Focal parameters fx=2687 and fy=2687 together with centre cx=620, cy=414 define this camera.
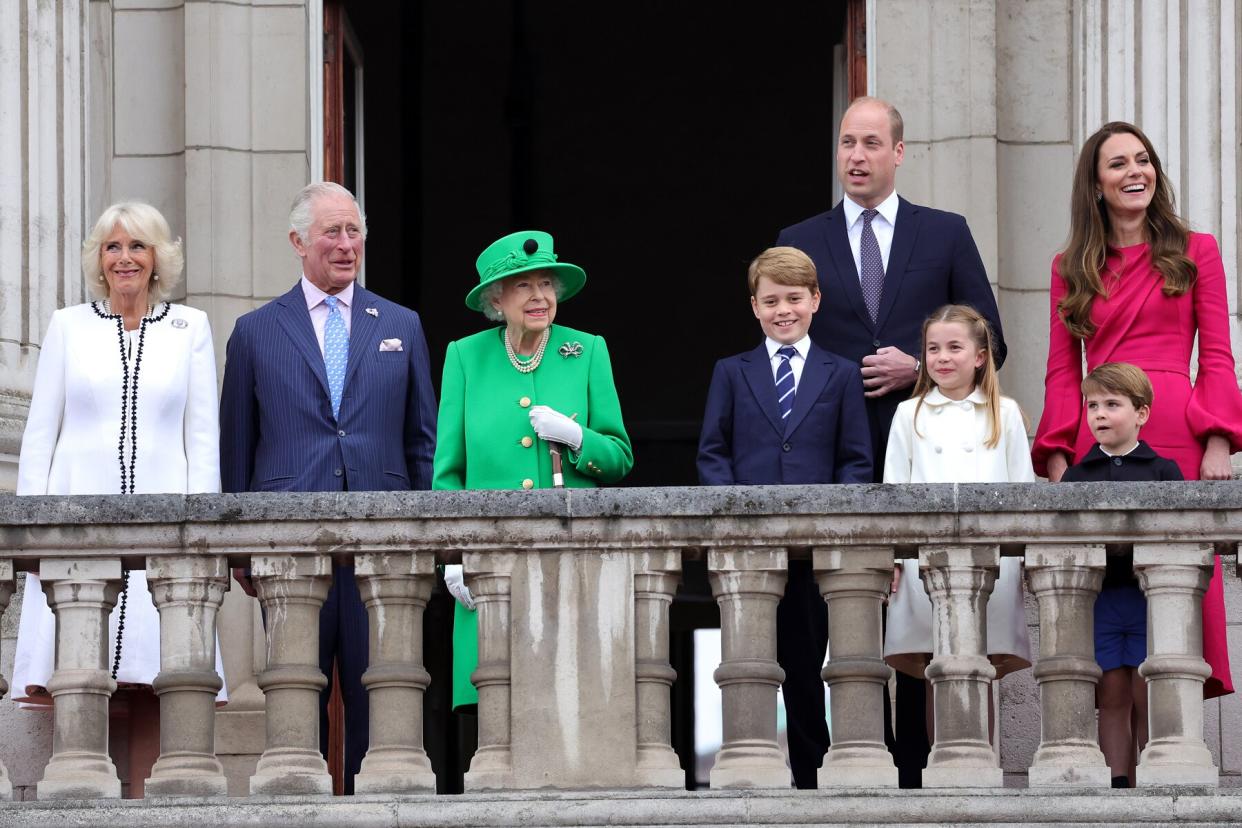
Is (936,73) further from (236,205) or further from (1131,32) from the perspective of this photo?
(236,205)

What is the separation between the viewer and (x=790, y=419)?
25.1 ft

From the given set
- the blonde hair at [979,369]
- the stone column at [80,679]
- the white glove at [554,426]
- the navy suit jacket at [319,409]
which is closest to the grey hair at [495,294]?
the navy suit jacket at [319,409]

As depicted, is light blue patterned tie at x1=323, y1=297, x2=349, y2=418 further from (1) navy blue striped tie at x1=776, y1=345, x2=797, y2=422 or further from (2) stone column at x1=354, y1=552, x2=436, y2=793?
(1) navy blue striped tie at x1=776, y1=345, x2=797, y2=422

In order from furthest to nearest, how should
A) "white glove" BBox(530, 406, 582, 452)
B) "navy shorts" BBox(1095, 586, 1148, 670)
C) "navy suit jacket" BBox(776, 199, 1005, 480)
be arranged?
1. "navy suit jacket" BBox(776, 199, 1005, 480)
2. "white glove" BBox(530, 406, 582, 452)
3. "navy shorts" BBox(1095, 586, 1148, 670)

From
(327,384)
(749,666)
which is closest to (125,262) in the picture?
(327,384)

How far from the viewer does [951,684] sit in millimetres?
6914

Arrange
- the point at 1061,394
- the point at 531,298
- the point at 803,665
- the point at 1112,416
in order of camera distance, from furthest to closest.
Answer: the point at 1061,394
the point at 531,298
the point at 803,665
the point at 1112,416

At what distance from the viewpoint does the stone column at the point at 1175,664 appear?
6.86 meters

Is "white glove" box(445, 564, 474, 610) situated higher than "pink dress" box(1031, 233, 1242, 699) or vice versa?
"pink dress" box(1031, 233, 1242, 699)

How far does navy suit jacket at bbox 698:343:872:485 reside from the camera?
761cm

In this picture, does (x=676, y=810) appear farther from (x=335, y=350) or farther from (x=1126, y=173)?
(x=1126, y=173)

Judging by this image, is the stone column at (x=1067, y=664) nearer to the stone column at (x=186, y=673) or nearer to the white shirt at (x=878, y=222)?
the white shirt at (x=878, y=222)

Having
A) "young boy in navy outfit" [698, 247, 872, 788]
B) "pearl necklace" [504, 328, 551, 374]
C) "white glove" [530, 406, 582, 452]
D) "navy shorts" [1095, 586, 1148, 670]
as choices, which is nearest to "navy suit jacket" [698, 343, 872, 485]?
"young boy in navy outfit" [698, 247, 872, 788]

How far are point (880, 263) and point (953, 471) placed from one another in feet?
2.83
